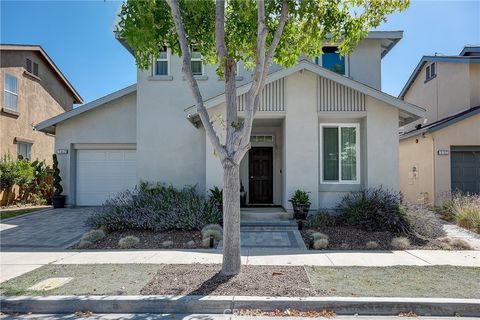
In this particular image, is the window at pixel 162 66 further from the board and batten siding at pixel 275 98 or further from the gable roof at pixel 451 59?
the gable roof at pixel 451 59

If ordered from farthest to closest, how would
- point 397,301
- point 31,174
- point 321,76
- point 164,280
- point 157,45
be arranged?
point 31,174 → point 321,76 → point 157,45 → point 164,280 → point 397,301

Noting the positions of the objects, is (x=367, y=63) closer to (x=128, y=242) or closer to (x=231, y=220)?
(x=231, y=220)

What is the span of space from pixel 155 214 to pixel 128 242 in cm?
152

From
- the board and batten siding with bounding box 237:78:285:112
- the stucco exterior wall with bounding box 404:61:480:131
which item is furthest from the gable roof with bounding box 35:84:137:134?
the stucco exterior wall with bounding box 404:61:480:131

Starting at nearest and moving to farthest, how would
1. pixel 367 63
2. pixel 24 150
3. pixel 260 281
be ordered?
pixel 260 281 → pixel 367 63 → pixel 24 150

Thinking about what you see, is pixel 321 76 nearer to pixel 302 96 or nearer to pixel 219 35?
pixel 302 96

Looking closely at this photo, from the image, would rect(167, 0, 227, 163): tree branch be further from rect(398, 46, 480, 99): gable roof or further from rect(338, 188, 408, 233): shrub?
rect(398, 46, 480, 99): gable roof

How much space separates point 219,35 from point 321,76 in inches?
228

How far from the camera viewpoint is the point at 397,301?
5133mm

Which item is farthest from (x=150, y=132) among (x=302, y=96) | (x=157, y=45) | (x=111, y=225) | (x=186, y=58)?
(x=186, y=58)

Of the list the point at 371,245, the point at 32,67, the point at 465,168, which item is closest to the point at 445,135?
the point at 465,168

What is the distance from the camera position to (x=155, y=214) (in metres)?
10.4

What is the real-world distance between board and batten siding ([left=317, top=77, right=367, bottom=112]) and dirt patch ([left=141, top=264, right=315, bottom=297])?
6288 mm

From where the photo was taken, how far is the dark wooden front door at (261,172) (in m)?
14.4
